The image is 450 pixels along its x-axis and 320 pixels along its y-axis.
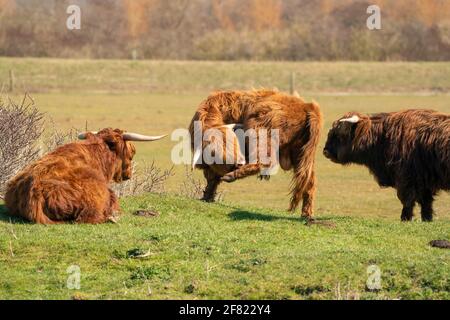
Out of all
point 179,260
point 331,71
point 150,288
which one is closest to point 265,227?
point 179,260

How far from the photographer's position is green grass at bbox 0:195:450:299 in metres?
9.30

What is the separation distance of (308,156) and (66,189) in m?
3.17

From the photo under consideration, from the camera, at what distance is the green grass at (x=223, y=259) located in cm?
930

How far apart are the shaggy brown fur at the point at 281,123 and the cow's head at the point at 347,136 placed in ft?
4.40

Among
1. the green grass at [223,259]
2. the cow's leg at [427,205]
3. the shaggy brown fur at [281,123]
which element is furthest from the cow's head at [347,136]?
the green grass at [223,259]

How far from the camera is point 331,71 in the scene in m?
50.3

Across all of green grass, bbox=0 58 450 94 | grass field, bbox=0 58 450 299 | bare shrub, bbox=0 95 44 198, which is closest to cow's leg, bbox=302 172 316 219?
grass field, bbox=0 58 450 299

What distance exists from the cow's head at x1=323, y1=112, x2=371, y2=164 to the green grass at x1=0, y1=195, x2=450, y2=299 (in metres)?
2.06

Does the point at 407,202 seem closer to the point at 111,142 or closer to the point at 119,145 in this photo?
the point at 119,145

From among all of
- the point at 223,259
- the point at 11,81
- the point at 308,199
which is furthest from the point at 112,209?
the point at 11,81

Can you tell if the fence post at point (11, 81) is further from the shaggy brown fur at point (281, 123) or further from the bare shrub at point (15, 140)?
the shaggy brown fur at point (281, 123)

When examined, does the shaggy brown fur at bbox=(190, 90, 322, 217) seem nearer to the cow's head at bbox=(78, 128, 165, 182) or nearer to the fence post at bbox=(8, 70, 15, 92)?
the cow's head at bbox=(78, 128, 165, 182)
